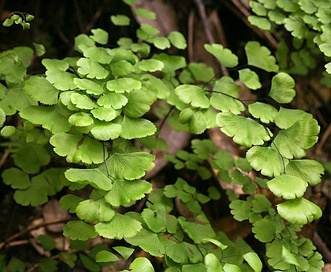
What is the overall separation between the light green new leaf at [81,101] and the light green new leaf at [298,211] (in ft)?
1.67

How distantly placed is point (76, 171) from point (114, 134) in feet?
0.40

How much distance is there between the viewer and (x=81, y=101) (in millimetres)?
1122

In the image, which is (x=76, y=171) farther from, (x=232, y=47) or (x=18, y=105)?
(x=232, y=47)

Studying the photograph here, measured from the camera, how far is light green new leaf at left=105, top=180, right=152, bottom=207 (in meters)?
1.09

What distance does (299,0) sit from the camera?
1.50 metres

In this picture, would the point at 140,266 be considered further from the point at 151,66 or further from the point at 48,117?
the point at 151,66

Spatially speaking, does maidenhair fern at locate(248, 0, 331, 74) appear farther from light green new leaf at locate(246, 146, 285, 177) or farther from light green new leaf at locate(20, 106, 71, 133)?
light green new leaf at locate(20, 106, 71, 133)

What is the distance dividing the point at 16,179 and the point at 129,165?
55 centimetres

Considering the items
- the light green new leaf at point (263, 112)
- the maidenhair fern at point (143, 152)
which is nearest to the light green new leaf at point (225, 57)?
the maidenhair fern at point (143, 152)

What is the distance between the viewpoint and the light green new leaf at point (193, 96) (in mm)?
1282

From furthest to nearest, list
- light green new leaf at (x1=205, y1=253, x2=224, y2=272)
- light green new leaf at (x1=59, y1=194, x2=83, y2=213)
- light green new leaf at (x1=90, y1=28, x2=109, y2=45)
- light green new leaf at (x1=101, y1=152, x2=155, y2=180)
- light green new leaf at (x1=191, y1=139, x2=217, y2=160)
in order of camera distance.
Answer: light green new leaf at (x1=191, y1=139, x2=217, y2=160), light green new leaf at (x1=90, y1=28, x2=109, y2=45), light green new leaf at (x1=59, y1=194, x2=83, y2=213), light green new leaf at (x1=101, y1=152, x2=155, y2=180), light green new leaf at (x1=205, y1=253, x2=224, y2=272)

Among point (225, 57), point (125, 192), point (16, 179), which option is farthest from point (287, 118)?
point (16, 179)

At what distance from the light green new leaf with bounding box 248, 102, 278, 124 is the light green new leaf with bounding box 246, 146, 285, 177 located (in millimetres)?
131

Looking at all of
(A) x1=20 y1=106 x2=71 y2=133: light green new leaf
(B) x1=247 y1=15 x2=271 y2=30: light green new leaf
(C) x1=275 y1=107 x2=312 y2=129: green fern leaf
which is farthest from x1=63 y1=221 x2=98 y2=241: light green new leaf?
(B) x1=247 y1=15 x2=271 y2=30: light green new leaf
